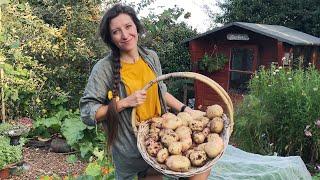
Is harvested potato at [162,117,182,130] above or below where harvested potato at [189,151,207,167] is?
above

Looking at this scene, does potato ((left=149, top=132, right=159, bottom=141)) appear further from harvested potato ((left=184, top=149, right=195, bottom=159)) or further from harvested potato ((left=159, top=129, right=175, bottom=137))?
harvested potato ((left=184, top=149, right=195, bottom=159))

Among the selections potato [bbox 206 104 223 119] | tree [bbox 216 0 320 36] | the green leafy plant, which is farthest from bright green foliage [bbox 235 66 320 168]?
tree [bbox 216 0 320 36]

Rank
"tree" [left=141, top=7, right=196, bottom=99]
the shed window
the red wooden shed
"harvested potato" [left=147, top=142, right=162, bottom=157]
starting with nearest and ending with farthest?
"harvested potato" [left=147, top=142, right=162, bottom=157]
the red wooden shed
"tree" [left=141, top=7, right=196, bottom=99]
the shed window

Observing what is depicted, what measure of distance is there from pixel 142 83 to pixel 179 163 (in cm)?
54

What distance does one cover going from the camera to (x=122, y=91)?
2.30m

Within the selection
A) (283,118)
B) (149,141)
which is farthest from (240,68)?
(149,141)

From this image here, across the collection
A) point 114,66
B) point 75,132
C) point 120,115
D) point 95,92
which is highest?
point 114,66

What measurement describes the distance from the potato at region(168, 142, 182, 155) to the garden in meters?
1.91

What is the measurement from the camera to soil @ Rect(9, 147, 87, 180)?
5.47 metres

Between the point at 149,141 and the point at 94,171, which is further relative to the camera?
the point at 94,171

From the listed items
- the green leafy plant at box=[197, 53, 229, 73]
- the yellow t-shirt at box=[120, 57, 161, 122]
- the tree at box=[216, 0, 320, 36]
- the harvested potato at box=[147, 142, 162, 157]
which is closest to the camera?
the harvested potato at box=[147, 142, 162, 157]

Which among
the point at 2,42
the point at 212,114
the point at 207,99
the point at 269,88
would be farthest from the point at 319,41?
the point at 212,114

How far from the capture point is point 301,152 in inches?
212

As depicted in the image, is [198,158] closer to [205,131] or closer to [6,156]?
[205,131]
